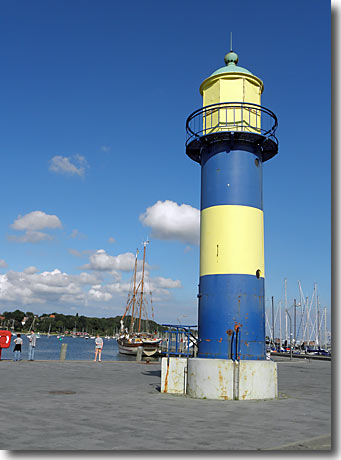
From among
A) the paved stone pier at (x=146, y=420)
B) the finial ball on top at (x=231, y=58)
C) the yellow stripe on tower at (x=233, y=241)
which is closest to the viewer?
the paved stone pier at (x=146, y=420)

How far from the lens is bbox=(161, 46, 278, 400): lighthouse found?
44.0ft

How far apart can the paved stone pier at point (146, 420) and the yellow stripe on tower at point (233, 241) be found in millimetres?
4228

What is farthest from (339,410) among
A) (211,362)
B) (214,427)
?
(211,362)

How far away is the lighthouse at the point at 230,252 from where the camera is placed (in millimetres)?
13423

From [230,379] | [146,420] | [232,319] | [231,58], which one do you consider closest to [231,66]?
[231,58]

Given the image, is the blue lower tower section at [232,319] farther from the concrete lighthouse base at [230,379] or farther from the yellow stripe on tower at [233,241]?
the concrete lighthouse base at [230,379]

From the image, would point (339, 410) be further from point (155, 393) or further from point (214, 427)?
point (155, 393)

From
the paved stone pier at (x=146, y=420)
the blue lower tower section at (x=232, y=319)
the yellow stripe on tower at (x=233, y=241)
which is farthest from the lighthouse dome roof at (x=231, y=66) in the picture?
the paved stone pier at (x=146, y=420)

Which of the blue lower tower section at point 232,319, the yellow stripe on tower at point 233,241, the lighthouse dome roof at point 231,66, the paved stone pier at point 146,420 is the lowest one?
the paved stone pier at point 146,420

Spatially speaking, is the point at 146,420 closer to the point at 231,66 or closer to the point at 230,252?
the point at 230,252

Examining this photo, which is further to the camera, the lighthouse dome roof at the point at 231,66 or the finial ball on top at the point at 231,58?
the finial ball on top at the point at 231,58

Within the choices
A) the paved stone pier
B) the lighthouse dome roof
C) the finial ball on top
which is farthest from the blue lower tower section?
the finial ball on top

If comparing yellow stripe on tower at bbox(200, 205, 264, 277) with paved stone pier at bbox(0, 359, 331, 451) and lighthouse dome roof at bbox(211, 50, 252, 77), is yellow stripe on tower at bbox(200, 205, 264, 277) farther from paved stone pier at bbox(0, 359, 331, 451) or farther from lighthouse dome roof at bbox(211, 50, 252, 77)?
lighthouse dome roof at bbox(211, 50, 252, 77)

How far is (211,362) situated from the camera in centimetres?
1344
